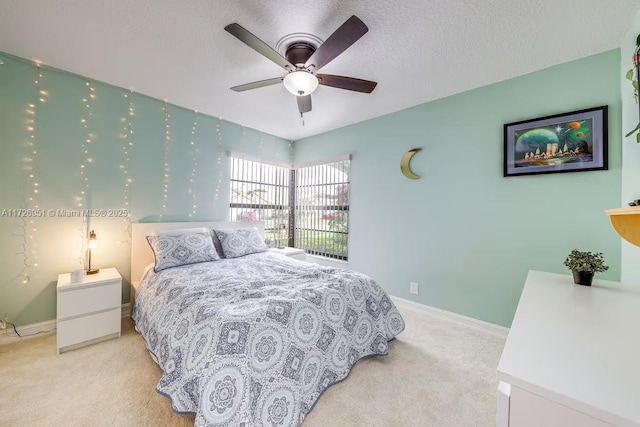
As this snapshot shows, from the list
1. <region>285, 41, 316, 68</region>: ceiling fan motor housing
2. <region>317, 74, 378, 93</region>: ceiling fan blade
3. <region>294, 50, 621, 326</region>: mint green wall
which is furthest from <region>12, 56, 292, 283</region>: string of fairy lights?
<region>294, 50, 621, 326</region>: mint green wall

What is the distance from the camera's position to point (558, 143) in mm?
2217

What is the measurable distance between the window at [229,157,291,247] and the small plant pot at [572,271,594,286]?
A: 3701 millimetres

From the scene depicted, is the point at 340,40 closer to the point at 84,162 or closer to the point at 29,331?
the point at 84,162

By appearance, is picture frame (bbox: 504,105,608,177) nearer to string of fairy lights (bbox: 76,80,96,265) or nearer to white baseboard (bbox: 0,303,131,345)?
string of fairy lights (bbox: 76,80,96,265)

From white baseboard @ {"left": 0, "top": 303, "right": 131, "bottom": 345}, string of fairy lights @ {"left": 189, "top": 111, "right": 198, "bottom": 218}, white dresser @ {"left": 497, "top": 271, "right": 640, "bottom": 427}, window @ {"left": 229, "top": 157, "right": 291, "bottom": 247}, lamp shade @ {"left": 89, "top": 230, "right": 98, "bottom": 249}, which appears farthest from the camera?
window @ {"left": 229, "top": 157, "right": 291, "bottom": 247}

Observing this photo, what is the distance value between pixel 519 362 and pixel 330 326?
127 centimetres

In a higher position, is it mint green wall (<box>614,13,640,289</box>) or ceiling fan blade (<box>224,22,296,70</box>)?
ceiling fan blade (<box>224,22,296,70</box>)

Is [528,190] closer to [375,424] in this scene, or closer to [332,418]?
[375,424]

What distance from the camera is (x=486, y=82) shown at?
2555 mm

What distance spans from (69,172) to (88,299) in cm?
132

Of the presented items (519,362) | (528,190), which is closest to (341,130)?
(528,190)

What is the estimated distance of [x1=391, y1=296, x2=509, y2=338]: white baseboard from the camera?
2512 millimetres

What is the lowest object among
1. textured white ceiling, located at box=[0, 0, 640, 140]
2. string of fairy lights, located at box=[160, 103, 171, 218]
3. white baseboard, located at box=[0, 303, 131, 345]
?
white baseboard, located at box=[0, 303, 131, 345]

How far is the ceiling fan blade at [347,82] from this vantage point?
2031mm
